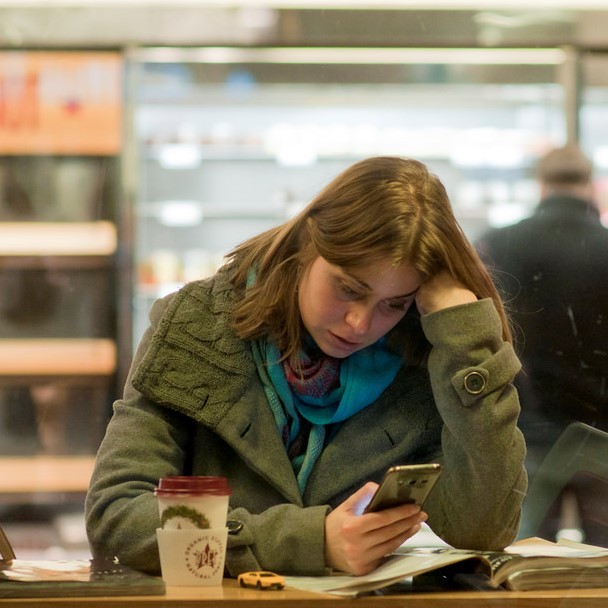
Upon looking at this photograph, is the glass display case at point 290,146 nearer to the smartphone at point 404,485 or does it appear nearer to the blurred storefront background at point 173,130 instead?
the blurred storefront background at point 173,130

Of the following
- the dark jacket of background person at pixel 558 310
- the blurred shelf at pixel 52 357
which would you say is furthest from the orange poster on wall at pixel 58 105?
the dark jacket of background person at pixel 558 310

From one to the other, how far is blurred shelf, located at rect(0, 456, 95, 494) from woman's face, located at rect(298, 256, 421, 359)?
8.40ft

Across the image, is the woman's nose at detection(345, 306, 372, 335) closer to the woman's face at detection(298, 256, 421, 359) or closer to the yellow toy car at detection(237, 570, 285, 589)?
the woman's face at detection(298, 256, 421, 359)

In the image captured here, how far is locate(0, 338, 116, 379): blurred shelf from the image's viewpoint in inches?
153

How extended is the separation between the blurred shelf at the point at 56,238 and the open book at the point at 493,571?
9.31ft

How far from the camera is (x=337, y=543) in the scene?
1.17 metres

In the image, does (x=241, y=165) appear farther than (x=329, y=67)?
Yes

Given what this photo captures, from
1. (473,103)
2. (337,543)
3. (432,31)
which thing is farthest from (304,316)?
(473,103)

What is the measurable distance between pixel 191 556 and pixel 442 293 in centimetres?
51

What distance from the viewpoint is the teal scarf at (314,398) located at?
1.46 metres

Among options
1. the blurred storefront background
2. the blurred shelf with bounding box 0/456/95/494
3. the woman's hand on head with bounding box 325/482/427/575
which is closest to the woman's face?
the woman's hand on head with bounding box 325/482/427/575

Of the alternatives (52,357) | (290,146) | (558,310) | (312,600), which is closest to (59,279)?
(52,357)

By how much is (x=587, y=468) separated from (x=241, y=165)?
8.41 ft

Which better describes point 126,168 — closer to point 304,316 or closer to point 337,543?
point 304,316
